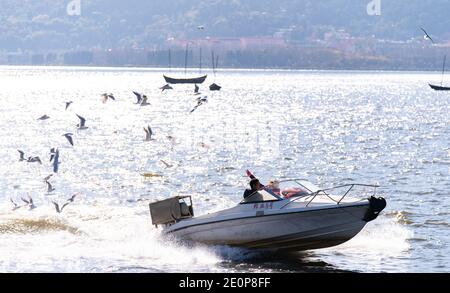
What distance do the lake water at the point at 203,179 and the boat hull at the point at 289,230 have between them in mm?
428

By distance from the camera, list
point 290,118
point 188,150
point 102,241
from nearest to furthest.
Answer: point 102,241 < point 188,150 < point 290,118

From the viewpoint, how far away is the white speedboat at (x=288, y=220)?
30.0 meters

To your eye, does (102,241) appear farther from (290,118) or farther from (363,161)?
(290,118)

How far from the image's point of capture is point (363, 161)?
65750mm

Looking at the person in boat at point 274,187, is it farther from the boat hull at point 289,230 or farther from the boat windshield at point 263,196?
the boat hull at point 289,230

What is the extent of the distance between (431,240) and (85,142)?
47.1 m

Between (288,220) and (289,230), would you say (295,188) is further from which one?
(289,230)

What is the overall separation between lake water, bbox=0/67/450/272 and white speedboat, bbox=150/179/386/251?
49 cm

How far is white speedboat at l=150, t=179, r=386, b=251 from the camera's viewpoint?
30047 mm

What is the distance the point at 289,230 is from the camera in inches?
1196

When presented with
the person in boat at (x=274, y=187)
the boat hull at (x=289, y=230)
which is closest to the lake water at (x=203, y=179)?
the boat hull at (x=289, y=230)

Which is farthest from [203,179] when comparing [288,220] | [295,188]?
[288,220]

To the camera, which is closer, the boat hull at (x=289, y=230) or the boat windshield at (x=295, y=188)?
the boat hull at (x=289, y=230)

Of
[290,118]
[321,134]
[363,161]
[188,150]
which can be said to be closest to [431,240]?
[363,161]
